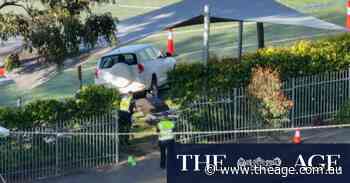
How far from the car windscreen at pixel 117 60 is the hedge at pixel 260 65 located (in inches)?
155

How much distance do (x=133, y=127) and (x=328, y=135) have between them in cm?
483

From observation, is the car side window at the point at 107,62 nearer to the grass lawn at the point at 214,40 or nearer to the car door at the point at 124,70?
the car door at the point at 124,70

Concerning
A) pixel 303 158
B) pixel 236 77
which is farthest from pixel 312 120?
pixel 303 158

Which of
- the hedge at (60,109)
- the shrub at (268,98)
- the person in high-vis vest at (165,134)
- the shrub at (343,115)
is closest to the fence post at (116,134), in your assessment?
the hedge at (60,109)

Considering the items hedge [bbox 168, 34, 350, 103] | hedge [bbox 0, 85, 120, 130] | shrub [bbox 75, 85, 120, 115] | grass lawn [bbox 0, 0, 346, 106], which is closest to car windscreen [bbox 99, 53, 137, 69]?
grass lawn [bbox 0, 0, 346, 106]

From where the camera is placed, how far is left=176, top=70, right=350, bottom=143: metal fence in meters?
19.3

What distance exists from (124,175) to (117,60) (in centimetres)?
739

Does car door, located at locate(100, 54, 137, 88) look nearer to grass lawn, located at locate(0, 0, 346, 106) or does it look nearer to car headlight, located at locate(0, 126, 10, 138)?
grass lawn, located at locate(0, 0, 346, 106)

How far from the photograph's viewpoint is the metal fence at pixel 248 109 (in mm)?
19328

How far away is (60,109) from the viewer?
1812cm

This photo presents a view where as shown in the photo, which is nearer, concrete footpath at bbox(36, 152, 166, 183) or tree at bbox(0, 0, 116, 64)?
concrete footpath at bbox(36, 152, 166, 183)

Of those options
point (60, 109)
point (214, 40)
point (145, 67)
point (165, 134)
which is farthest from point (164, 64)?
point (214, 40)

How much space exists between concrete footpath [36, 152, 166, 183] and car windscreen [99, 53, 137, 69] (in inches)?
262

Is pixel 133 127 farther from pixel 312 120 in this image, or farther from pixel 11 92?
pixel 11 92
